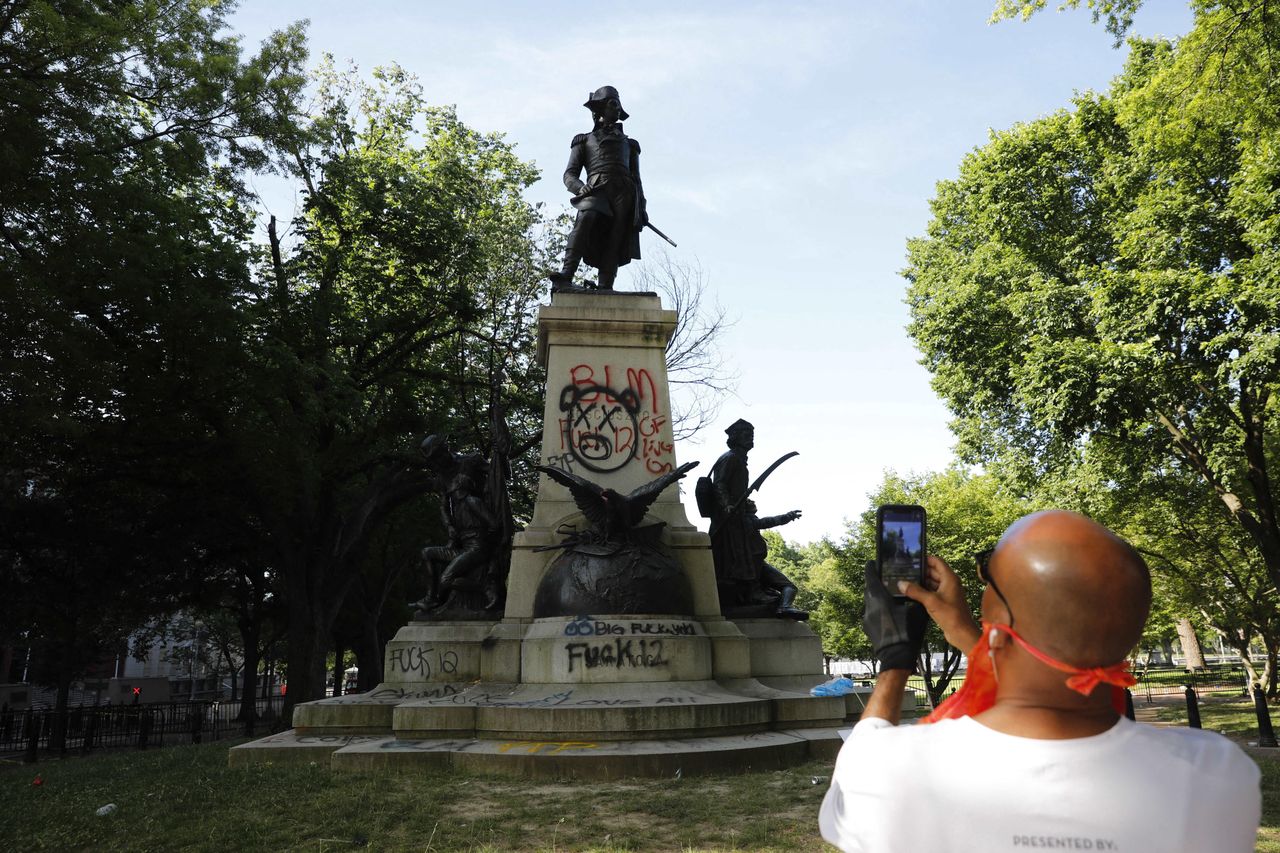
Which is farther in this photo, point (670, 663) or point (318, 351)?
point (318, 351)

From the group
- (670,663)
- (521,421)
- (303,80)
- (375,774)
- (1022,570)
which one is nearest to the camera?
(1022,570)

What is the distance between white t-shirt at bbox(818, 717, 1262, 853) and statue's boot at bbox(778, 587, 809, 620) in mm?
9444

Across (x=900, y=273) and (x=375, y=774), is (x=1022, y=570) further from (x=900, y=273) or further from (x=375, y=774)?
(x=900, y=273)

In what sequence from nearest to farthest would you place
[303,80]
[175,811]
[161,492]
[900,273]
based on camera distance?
1. [175,811]
2. [303,80]
3. [161,492]
4. [900,273]

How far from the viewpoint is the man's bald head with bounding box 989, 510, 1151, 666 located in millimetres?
1494

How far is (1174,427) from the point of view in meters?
17.2

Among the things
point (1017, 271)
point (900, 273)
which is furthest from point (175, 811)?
point (900, 273)

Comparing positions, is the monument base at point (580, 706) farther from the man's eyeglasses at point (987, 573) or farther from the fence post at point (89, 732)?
the fence post at point (89, 732)

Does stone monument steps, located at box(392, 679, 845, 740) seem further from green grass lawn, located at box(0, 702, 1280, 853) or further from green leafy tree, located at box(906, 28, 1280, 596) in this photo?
green leafy tree, located at box(906, 28, 1280, 596)

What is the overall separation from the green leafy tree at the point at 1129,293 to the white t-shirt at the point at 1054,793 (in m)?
11.4

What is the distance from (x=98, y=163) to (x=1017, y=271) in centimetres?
1827

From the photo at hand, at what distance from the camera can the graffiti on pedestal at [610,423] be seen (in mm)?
10875

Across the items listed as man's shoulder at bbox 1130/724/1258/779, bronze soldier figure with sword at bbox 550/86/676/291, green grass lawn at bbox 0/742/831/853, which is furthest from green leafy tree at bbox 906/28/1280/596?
man's shoulder at bbox 1130/724/1258/779

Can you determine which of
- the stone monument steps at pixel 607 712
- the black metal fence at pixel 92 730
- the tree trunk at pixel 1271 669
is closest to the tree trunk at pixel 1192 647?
the tree trunk at pixel 1271 669
